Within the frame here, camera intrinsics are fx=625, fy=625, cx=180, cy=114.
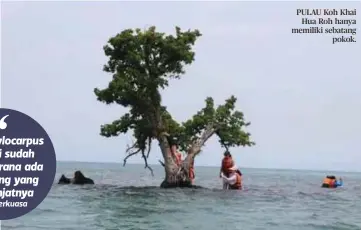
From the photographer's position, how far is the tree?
43.0 m

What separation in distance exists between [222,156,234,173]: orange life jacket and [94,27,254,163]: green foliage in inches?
114

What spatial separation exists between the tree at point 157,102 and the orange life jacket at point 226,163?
2.66 meters

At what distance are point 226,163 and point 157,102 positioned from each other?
23.4 ft

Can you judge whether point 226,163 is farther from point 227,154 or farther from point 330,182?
point 330,182

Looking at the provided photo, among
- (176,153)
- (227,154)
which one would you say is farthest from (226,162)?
(176,153)

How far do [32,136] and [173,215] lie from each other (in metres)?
11.7

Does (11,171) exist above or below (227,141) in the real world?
below

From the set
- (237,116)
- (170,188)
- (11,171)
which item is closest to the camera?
(11,171)

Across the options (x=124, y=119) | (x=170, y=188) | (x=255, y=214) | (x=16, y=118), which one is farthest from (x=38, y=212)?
(x=124, y=119)

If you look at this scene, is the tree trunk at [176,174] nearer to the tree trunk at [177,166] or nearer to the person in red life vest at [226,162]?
the tree trunk at [177,166]

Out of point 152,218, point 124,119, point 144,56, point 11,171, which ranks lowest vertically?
point 152,218

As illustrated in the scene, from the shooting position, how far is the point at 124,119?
46094 mm

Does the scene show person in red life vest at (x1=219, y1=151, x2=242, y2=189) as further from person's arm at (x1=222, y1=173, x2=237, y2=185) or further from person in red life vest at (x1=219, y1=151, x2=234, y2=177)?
person's arm at (x1=222, y1=173, x2=237, y2=185)

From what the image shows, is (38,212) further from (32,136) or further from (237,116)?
(237,116)
